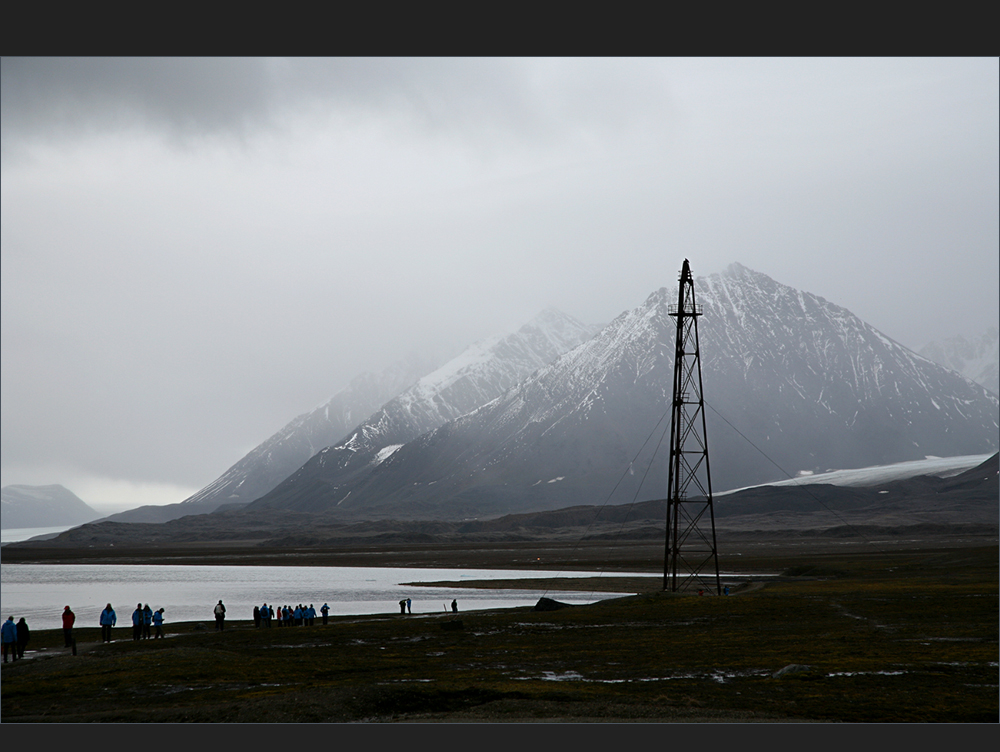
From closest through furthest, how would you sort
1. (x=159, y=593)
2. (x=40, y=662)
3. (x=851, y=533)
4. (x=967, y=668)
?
1. (x=967, y=668)
2. (x=40, y=662)
3. (x=159, y=593)
4. (x=851, y=533)

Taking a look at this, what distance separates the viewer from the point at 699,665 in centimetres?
3027

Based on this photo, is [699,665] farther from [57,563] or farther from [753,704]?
[57,563]

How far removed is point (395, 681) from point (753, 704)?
10987mm

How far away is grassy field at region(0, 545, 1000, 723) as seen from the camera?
23844 millimetres

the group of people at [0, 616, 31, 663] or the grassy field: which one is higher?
the group of people at [0, 616, 31, 663]

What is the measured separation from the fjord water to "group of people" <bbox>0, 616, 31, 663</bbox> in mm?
19425

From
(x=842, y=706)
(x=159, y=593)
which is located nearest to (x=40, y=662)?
(x=842, y=706)

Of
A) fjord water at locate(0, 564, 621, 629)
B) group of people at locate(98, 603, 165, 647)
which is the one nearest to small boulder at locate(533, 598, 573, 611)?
fjord water at locate(0, 564, 621, 629)

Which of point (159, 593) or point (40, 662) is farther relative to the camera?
point (159, 593)

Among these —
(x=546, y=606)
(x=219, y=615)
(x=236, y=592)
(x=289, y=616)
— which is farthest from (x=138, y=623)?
(x=236, y=592)

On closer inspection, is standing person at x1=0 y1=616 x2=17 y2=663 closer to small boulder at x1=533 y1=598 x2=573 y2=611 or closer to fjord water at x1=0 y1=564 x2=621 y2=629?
fjord water at x1=0 y1=564 x2=621 y2=629

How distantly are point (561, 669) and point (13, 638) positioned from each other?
76.0 feet

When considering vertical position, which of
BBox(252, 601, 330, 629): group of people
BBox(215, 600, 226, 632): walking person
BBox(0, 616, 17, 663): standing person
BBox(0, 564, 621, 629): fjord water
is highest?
BBox(0, 616, 17, 663): standing person

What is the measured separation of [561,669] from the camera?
3053cm
